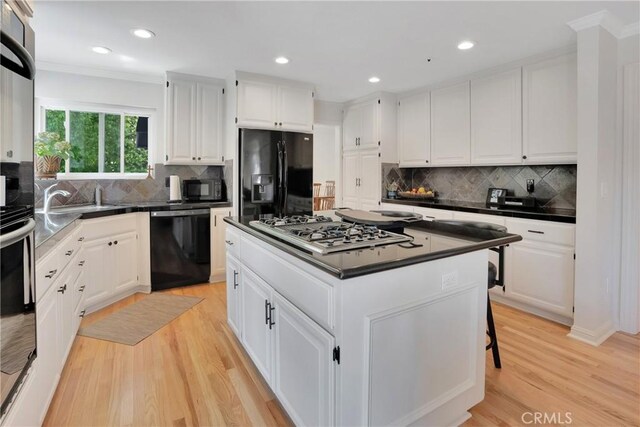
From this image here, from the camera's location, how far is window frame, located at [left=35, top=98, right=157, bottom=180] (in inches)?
140

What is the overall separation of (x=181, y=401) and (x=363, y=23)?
111 inches

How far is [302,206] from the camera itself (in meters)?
4.21

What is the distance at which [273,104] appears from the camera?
3.97m

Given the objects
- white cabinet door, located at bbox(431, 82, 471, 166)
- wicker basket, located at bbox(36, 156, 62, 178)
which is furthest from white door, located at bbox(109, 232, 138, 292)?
white cabinet door, located at bbox(431, 82, 471, 166)

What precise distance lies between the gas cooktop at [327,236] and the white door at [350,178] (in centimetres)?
311

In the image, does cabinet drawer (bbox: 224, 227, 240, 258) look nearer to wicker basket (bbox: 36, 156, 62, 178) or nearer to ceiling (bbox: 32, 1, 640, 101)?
ceiling (bbox: 32, 1, 640, 101)

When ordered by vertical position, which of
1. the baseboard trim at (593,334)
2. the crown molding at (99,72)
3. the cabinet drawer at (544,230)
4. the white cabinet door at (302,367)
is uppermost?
the crown molding at (99,72)

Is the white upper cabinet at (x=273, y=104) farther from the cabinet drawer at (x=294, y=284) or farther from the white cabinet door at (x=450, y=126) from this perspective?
the cabinet drawer at (x=294, y=284)

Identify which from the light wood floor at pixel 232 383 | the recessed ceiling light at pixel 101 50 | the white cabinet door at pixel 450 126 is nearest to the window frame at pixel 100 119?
the recessed ceiling light at pixel 101 50

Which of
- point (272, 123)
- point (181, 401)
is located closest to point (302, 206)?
point (272, 123)

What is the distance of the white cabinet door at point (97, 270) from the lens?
9.53 feet

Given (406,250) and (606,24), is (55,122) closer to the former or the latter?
(406,250)

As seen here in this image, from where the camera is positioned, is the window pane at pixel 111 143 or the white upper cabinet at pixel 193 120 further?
the window pane at pixel 111 143

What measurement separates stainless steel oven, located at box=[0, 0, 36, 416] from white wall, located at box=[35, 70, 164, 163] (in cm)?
283
